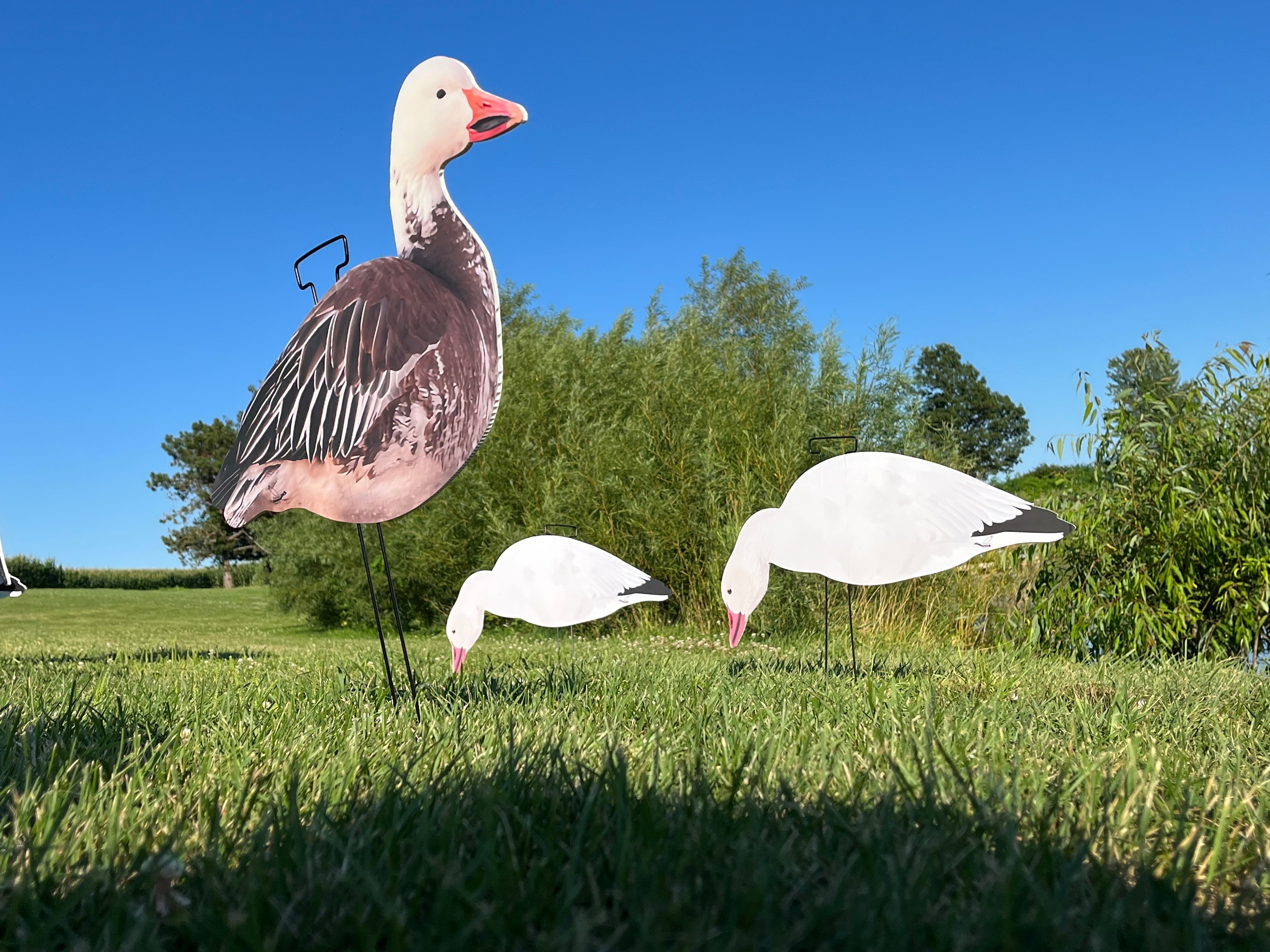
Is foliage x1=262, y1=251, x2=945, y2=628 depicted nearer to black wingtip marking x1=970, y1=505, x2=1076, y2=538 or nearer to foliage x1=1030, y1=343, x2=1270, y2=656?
foliage x1=1030, y1=343, x2=1270, y2=656

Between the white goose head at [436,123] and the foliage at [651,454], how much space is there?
15.0 ft

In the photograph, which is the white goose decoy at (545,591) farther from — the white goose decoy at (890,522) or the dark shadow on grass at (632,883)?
the dark shadow on grass at (632,883)

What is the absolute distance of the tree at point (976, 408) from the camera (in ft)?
131

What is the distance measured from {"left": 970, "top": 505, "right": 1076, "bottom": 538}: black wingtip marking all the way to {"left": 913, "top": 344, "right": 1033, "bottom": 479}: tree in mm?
38314

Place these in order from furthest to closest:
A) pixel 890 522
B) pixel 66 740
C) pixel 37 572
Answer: pixel 37 572, pixel 890 522, pixel 66 740

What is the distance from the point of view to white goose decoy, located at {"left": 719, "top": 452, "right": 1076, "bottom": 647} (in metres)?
3.31

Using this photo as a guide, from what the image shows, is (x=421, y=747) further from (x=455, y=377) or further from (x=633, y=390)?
(x=633, y=390)

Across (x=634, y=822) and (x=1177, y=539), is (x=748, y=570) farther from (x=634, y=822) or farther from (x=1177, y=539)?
(x=1177, y=539)

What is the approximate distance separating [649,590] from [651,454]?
4412 mm

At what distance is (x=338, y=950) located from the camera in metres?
1.11

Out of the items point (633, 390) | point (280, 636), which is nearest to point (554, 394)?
point (633, 390)

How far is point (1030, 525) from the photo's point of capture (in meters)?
3.26

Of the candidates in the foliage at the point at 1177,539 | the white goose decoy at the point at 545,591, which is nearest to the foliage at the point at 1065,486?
the foliage at the point at 1177,539

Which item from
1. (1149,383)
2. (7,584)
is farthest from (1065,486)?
(7,584)
